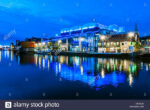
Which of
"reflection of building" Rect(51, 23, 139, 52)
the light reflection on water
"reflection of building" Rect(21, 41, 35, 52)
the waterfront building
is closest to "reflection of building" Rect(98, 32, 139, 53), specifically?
"reflection of building" Rect(51, 23, 139, 52)

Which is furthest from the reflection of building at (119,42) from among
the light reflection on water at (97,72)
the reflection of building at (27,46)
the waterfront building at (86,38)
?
the reflection of building at (27,46)

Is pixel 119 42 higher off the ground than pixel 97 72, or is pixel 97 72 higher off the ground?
pixel 119 42

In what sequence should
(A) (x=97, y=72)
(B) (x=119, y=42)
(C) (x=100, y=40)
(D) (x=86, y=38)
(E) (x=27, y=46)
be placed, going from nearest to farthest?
(A) (x=97, y=72) < (B) (x=119, y=42) < (C) (x=100, y=40) < (D) (x=86, y=38) < (E) (x=27, y=46)

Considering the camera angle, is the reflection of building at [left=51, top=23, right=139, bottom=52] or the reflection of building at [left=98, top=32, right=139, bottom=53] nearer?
the reflection of building at [left=98, top=32, right=139, bottom=53]

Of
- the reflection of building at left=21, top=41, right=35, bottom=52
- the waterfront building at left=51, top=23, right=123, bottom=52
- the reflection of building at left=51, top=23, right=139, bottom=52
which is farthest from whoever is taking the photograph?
the reflection of building at left=21, top=41, right=35, bottom=52

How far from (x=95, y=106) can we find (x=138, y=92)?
168 inches

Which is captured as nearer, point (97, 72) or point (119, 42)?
point (97, 72)

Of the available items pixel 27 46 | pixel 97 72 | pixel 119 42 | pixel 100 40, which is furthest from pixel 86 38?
pixel 27 46

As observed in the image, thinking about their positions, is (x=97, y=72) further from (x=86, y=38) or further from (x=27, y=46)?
(x=27, y=46)

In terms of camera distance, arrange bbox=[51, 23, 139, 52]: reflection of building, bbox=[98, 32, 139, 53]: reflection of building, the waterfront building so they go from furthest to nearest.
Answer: the waterfront building → bbox=[51, 23, 139, 52]: reflection of building → bbox=[98, 32, 139, 53]: reflection of building

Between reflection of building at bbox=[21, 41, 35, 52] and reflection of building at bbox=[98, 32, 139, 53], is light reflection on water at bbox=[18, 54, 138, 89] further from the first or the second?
reflection of building at bbox=[21, 41, 35, 52]

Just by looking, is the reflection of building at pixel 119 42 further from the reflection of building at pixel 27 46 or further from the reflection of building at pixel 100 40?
the reflection of building at pixel 27 46

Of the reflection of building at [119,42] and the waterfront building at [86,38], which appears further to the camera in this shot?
the waterfront building at [86,38]

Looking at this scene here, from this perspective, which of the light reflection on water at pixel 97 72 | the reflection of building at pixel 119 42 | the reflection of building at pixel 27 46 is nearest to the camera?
the light reflection on water at pixel 97 72
